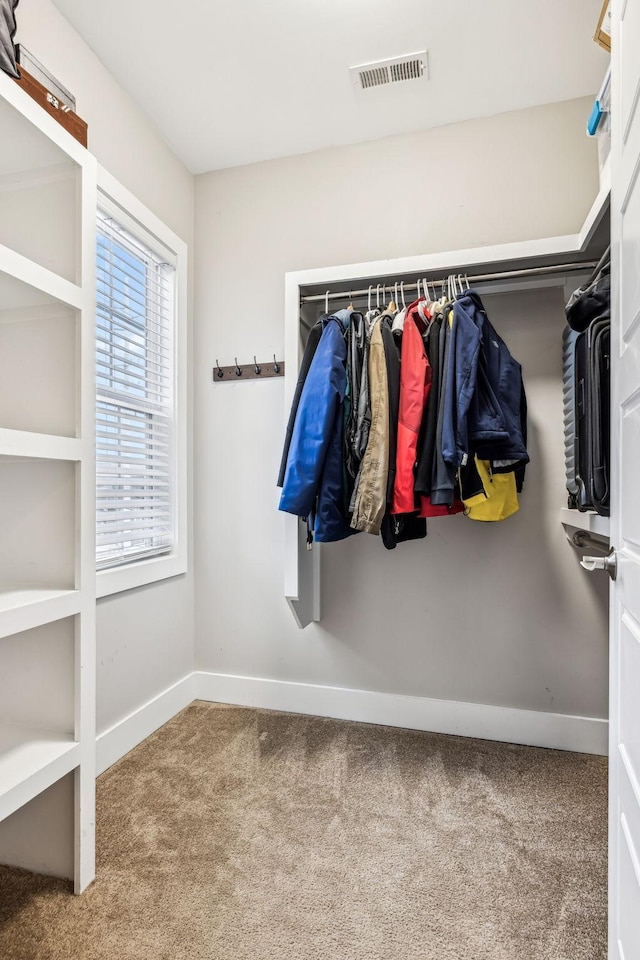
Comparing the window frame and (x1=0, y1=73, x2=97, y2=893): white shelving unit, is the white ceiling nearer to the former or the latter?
the window frame

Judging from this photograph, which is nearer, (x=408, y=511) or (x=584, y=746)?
(x=408, y=511)

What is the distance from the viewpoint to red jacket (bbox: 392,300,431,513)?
169 centimetres

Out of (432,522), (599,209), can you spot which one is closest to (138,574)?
(432,522)

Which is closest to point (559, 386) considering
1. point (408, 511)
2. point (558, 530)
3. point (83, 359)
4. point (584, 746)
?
point (558, 530)

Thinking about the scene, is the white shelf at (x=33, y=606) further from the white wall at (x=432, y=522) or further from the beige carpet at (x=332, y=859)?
the white wall at (x=432, y=522)

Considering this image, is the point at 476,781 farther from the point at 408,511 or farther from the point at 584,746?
the point at 408,511

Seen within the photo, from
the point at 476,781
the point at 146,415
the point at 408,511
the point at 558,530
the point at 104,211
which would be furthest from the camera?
the point at 146,415

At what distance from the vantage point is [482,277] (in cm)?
191

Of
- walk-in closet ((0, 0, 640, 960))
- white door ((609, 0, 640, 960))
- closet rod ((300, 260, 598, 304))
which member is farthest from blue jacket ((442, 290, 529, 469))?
white door ((609, 0, 640, 960))

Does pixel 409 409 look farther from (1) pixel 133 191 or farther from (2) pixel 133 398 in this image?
(1) pixel 133 191

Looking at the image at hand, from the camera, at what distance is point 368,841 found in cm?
152

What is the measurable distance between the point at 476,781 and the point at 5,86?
2.40 m

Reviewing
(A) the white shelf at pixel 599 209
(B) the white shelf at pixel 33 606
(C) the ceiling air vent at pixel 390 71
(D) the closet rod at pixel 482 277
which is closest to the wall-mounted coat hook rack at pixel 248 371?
(D) the closet rod at pixel 482 277

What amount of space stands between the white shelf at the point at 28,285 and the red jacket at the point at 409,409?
1.01 meters
